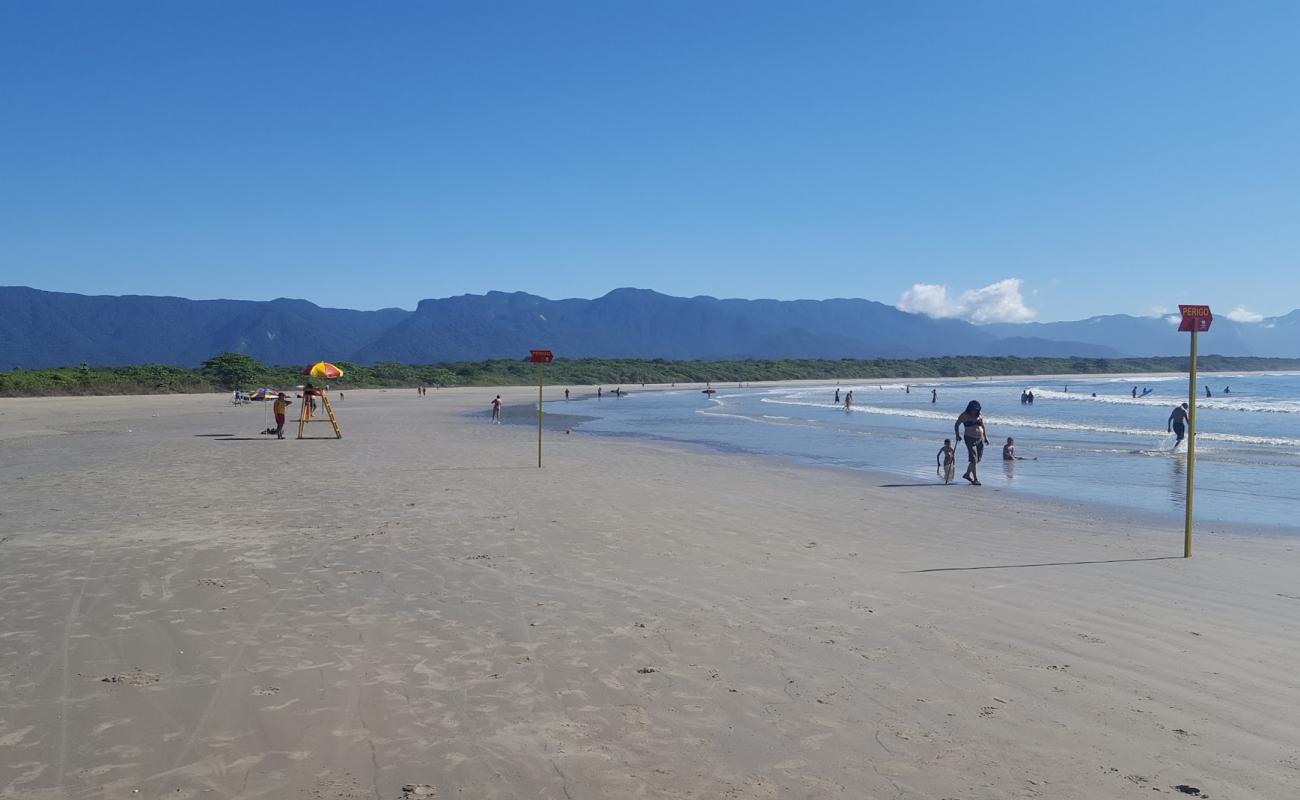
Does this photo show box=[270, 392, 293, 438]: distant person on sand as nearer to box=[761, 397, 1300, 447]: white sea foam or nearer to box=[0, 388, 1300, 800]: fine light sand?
box=[0, 388, 1300, 800]: fine light sand

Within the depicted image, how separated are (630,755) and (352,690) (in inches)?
72.0

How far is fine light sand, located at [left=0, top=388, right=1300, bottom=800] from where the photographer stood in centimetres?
405

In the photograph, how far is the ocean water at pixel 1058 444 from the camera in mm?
15180

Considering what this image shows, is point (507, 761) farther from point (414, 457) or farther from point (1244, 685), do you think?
point (414, 457)

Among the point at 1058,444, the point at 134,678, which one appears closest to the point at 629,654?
the point at 134,678

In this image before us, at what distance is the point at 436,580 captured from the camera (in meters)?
Answer: 7.71

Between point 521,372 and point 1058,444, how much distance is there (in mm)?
70443

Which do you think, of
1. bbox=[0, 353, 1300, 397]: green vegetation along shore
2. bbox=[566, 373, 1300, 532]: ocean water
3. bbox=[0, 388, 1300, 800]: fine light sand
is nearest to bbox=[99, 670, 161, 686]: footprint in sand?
bbox=[0, 388, 1300, 800]: fine light sand

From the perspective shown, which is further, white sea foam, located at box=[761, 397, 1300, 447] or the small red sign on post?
white sea foam, located at box=[761, 397, 1300, 447]

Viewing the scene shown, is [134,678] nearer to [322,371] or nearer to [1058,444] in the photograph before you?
[322,371]

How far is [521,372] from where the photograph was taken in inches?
3578

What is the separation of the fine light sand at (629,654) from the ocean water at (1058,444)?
14.9 ft

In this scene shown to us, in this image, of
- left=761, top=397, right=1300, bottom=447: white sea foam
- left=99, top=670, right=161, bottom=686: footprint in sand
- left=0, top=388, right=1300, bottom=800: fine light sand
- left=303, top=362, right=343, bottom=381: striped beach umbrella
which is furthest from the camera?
left=761, top=397, right=1300, bottom=447: white sea foam

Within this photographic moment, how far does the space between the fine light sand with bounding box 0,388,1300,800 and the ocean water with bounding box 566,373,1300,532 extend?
14.9ft
